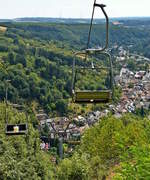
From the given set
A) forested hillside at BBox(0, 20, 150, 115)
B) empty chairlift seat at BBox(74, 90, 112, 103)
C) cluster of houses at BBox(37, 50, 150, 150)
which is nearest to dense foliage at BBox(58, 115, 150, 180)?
empty chairlift seat at BBox(74, 90, 112, 103)

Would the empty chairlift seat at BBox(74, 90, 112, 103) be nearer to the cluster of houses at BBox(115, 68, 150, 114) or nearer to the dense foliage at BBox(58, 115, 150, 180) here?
the dense foliage at BBox(58, 115, 150, 180)

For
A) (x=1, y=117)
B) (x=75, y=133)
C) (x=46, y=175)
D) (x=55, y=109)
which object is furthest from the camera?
(x=55, y=109)

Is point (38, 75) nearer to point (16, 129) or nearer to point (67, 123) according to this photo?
point (67, 123)

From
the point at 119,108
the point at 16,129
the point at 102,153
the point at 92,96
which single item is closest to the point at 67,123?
the point at 119,108

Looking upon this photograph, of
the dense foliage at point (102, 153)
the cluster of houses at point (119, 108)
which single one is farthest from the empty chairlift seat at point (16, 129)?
the cluster of houses at point (119, 108)

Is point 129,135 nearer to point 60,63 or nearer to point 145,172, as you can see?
point 145,172

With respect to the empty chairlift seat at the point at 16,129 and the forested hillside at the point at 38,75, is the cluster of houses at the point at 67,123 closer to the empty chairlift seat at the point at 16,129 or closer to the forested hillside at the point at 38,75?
the forested hillside at the point at 38,75
